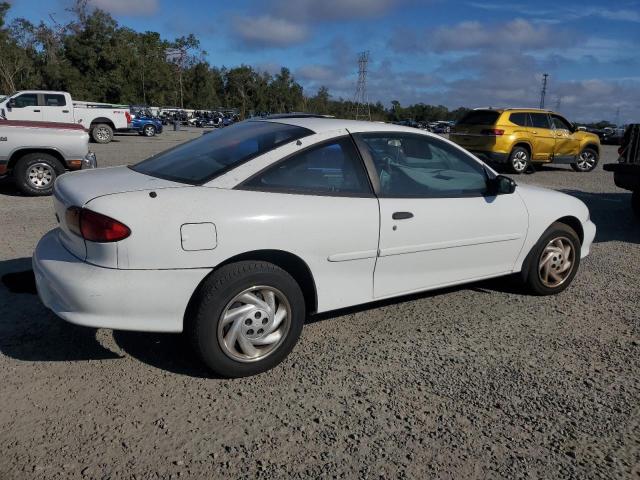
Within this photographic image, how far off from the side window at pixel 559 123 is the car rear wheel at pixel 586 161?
108 cm

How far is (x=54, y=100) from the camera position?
1947cm

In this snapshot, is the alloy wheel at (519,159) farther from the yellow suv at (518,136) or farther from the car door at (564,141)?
the car door at (564,141)

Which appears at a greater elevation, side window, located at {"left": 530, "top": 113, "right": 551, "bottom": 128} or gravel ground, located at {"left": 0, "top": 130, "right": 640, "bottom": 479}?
side window, located at {"left": 530, "top": 113, "right": 551, "bottom": 128}

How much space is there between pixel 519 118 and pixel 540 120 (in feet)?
2.75

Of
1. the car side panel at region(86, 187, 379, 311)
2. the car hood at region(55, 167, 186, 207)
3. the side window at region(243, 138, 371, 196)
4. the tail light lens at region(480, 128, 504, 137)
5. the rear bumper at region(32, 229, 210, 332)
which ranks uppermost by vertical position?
the tail light lens at region(480, 128, 504, 137)

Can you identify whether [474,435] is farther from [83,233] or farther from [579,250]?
[579,250]

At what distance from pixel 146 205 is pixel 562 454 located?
2479 millimetres

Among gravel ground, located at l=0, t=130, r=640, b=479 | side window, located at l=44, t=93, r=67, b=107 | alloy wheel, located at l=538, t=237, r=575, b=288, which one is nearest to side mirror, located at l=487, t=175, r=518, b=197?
alloy wheel, located at l=538, t=237, r=575, b=288

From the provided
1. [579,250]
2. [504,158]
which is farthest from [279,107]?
[579,250]

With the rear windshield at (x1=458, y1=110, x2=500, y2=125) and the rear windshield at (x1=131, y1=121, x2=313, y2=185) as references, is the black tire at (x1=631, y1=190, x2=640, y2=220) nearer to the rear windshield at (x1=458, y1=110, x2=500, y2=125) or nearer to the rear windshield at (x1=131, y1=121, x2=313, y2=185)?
the rear windshield at (x1=458, y1=110, x2=500, y2=125)

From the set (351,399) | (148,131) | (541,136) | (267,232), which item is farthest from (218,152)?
(148,131)

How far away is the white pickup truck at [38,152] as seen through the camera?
8.46 m

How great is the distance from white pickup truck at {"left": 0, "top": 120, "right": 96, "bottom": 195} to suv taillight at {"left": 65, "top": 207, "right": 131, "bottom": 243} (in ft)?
19.6

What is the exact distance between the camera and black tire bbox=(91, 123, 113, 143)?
2258 centimetres
